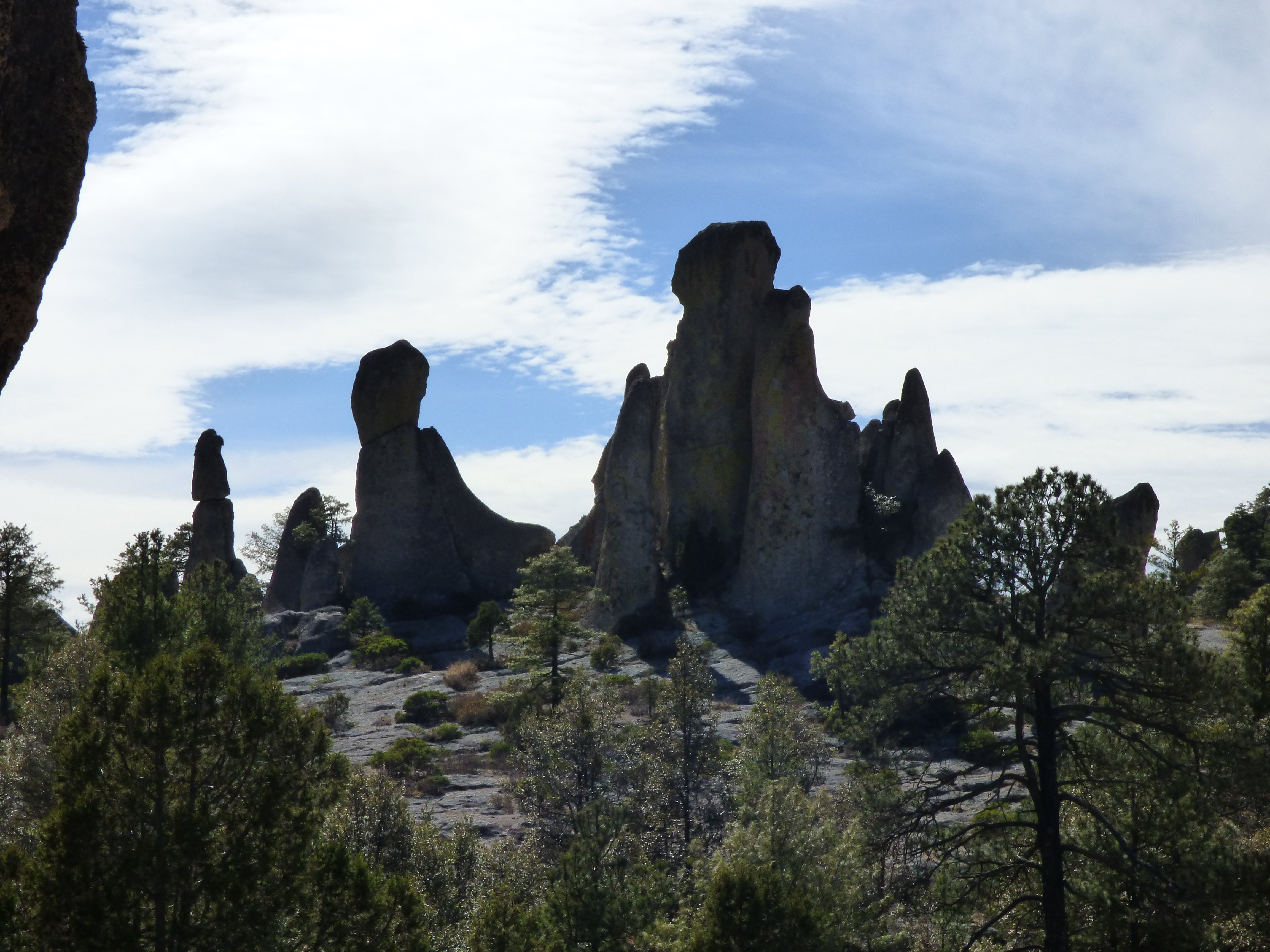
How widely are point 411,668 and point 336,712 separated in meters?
10.9

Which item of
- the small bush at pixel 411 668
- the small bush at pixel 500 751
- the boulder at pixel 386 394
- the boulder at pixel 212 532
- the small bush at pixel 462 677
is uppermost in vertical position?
the boulder at pixel 386 394

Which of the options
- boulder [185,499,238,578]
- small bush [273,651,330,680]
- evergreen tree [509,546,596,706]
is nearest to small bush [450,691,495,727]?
evergreen tree [509,546,596,706]

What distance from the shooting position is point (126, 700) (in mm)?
17406

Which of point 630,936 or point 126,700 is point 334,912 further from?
point 630,936

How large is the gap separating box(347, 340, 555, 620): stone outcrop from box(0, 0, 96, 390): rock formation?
58.6 m

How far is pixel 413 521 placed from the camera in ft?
211

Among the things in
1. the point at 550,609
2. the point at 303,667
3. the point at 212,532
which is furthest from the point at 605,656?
the point at 212,532

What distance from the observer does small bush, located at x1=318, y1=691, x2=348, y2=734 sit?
42.2 metres

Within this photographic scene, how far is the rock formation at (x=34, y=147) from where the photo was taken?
491cm

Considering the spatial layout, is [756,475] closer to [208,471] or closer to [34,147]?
[208,471]

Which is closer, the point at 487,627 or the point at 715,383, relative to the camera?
the point at 487,627

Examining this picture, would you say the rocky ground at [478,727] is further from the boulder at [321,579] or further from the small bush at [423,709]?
the boulder at [321,579]

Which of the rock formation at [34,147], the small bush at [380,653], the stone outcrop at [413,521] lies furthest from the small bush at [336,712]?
the rock formation at [34,147]

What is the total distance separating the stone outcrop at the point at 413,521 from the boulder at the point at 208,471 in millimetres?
Result: 7236
